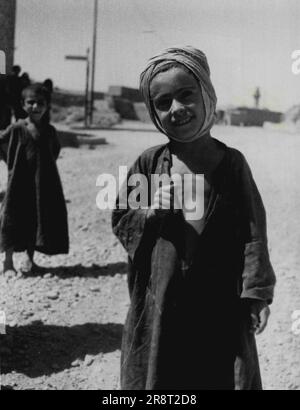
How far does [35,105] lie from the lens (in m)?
5.46

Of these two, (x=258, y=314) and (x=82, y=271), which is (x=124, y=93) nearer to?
(x=82, y=271)

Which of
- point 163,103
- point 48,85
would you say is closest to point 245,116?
point 48,85

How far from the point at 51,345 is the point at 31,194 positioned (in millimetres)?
1761

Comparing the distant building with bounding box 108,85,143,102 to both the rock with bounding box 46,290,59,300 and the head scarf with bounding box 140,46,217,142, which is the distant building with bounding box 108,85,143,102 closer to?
the rock with bounding box 46,290,59,300

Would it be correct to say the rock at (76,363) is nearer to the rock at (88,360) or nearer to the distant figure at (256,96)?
the rock at (88,360)

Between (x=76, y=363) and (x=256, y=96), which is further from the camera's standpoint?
(x=256, y=96)

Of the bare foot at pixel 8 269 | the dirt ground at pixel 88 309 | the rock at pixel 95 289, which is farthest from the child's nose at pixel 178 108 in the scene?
the bare foot at pixel 8 269

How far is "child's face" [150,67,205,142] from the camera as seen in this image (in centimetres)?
233

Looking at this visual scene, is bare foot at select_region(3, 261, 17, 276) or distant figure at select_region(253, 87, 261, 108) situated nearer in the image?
bare foot at select_region(3, 261, 17, 276)

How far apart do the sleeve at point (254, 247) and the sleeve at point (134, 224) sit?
1.11 feet

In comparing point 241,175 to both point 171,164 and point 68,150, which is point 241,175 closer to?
point 171,164

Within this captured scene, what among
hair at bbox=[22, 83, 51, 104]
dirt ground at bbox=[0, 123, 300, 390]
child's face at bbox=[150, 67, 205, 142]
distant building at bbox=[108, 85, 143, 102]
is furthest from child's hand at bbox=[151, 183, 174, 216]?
distant building at bbox=[108, 85, 143, 102]

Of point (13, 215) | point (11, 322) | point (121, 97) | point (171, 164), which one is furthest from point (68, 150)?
point (121, 97)
